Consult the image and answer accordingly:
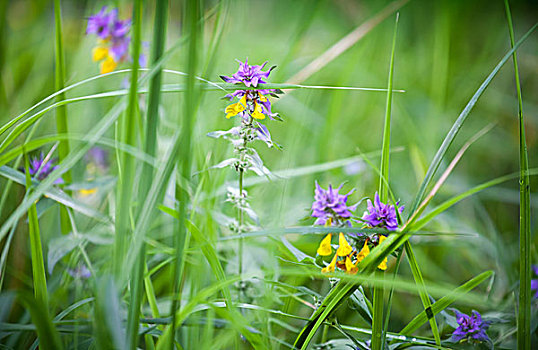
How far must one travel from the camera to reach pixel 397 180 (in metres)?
1.16

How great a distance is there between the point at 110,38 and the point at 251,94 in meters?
0.49

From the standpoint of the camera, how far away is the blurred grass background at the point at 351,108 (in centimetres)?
78

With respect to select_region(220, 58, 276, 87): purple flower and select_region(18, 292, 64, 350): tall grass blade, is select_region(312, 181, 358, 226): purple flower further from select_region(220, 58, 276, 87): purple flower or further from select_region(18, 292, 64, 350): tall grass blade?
select_region(18, 292, 64, 350): tall grass blade

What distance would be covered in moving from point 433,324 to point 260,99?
0.33 m

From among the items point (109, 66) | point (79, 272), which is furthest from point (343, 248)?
point (109, 66)

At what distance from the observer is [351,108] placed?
147 centimetres

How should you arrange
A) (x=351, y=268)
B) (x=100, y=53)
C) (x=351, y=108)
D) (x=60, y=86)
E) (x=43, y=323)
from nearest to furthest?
1. (x=43, y=323)
2. (x=351, y=268)
3. (x=60, y=86)
4. (x=100, y=53)
5. (x=351, y=108)

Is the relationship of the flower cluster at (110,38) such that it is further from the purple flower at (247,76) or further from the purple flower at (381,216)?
the purple flower at (381,216)

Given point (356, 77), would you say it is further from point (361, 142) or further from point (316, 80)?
point (361, 142)

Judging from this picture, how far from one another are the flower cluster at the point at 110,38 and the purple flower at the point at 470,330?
2.45 ft

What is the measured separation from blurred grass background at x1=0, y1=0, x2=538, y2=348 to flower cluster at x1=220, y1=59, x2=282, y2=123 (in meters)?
0.05

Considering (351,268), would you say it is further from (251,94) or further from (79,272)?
(79,272)

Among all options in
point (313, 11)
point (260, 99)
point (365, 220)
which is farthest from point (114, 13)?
A: point (365, 220)

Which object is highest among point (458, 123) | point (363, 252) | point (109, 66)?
point (109, 66)
